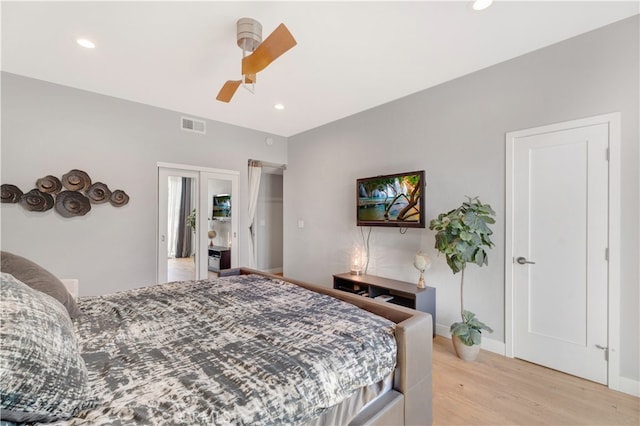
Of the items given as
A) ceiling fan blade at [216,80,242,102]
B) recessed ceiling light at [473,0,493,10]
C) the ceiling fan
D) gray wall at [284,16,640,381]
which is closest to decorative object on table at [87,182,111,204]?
ceiling fan blade at [216,80,242,102]

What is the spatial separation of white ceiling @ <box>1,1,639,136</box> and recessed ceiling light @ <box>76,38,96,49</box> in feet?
0.16

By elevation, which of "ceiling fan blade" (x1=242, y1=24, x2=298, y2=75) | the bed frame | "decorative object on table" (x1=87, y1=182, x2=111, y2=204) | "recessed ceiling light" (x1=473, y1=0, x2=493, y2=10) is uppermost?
"recessed ceiling light" (x1=473, y1=0, x2=493, y2=10)

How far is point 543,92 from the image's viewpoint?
2.55 m

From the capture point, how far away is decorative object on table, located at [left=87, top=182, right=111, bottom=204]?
3.38m

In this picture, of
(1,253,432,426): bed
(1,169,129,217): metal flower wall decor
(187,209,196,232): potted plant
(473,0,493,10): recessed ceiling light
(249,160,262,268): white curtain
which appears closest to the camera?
(1,253,432,426): bed

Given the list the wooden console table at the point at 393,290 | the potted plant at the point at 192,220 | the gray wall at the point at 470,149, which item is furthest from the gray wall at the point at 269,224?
the wooden console table at the point at 393,290

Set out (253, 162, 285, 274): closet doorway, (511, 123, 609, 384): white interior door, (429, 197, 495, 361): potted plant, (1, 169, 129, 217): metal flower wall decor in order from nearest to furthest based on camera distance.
Result: (511, 123, 609, 384): white interior door
(429, 197, 495, 361): potted plant
(1, 169, 129, 217): metal flower wall decor
(253, 162, 285, 274): closet doorway

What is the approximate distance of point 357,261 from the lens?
3934 mm

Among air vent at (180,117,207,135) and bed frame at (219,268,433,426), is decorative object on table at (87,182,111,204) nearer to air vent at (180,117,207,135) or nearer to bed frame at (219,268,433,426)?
air vent at (180,117,207,135)

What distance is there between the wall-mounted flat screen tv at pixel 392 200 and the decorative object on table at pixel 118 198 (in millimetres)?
3102

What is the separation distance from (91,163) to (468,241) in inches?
172

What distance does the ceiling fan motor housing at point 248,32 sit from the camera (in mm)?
2115

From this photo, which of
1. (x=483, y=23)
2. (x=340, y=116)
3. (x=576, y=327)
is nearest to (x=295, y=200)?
(x=340, y=116)

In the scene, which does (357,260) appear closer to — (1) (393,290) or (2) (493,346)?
(1) (393,290)
